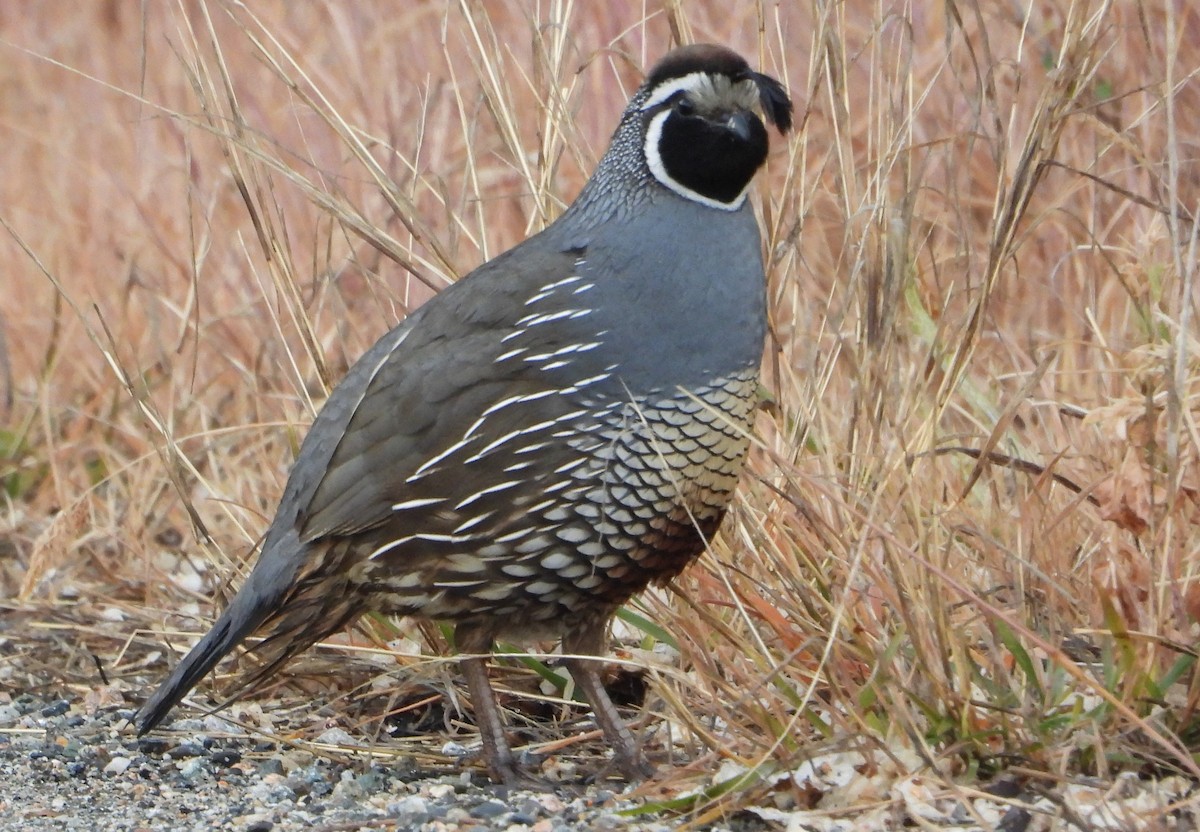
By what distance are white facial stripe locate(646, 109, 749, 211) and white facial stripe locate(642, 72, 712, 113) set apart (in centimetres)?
3

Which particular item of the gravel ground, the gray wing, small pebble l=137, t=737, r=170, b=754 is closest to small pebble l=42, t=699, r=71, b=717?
the gravel ground

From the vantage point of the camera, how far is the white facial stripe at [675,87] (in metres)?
3.26

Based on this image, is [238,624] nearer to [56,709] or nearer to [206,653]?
[206,653]

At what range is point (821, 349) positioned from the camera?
415 cm

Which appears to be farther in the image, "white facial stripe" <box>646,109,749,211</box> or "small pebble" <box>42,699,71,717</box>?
"small pebble" <box>42,699,71,717</box>

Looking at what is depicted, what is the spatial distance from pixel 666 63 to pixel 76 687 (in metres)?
1.79

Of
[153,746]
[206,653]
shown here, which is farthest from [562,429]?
[153,746]

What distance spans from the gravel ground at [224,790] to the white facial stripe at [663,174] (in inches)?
42.3

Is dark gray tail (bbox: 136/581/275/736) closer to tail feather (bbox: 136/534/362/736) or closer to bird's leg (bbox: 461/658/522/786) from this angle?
tail feather (bbox: 136/534/362/736)

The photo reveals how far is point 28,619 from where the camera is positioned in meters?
4.12

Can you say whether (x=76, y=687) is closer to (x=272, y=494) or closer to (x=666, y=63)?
(x=272, y=494)

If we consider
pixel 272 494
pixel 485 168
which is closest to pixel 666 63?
pixel 272 494

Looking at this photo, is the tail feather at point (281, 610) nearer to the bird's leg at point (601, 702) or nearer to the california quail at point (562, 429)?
the california quail at point (562, 429)

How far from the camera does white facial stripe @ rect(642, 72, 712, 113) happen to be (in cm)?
326
